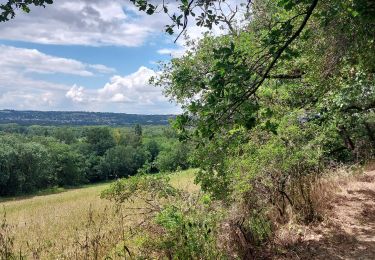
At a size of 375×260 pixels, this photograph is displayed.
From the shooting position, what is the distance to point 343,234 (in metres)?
6.55

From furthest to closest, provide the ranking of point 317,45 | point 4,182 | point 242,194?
1. point 4,182
2. point 317,45
3. point 242,194

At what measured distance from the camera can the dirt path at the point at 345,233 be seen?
233 inches

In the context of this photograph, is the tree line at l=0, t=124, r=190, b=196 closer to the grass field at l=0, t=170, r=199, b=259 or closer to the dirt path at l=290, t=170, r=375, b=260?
the grass field at l=0, t=170, r=199, b=259

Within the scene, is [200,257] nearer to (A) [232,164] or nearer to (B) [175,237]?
(B) [175,237]

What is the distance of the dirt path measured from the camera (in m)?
5.93

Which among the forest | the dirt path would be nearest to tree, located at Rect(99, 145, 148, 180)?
the forest

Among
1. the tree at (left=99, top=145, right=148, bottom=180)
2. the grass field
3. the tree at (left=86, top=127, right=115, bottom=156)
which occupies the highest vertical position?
the grass field

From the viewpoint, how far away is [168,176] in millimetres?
7812

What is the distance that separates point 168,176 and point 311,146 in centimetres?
338

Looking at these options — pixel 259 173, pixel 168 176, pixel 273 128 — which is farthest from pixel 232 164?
pixel 273 128

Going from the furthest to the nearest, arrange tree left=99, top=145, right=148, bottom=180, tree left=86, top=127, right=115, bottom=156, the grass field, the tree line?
tree left=86, top=127, right=115, bottom=156 < tree left=99, top=145, right=148, bottom=180 < the tree line < the grass field

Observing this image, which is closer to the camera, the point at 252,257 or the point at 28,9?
the point at 28,9

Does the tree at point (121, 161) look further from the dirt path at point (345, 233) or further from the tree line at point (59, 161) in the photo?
the dirt path at point (345, 233)

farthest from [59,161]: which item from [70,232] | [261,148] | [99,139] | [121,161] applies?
[261,148]
